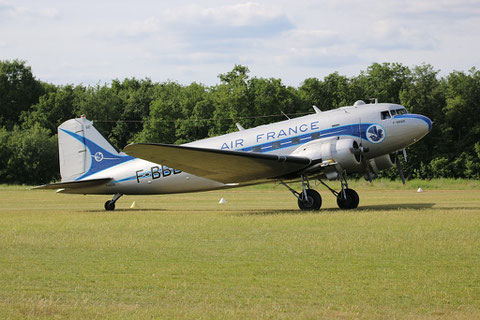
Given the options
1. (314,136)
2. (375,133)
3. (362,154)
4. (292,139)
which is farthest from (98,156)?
(375,133)

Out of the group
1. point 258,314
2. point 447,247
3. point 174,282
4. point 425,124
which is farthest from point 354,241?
point 425,124

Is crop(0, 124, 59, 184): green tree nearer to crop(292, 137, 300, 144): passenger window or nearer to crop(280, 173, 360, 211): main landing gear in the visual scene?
crop(292, 137, 300, 144): passenger window

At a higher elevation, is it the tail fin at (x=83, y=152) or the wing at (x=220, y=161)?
the tail fin at (x=83, y=152)

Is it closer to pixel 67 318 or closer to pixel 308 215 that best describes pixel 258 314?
pixel 67 318

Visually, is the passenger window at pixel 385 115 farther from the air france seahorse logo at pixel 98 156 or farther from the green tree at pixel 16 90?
the green tree at pixel 16 90

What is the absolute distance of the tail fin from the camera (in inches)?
1000

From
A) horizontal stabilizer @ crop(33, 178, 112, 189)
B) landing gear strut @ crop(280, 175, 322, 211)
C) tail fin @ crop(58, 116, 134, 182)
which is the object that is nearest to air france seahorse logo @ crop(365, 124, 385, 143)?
landing gear strut @ crop(280, 175, 322, 211)

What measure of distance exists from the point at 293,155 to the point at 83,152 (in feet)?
31.1

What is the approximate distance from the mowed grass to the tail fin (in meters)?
7.66

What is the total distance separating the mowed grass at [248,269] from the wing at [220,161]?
276cm

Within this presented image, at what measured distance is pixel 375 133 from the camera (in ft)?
69.5

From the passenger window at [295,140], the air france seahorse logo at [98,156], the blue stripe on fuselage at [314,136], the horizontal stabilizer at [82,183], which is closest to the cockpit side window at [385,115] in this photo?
the blue stripe on fuselage at [314,136]

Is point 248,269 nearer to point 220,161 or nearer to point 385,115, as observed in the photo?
point 220,161

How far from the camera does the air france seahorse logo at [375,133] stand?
21.2 meters
